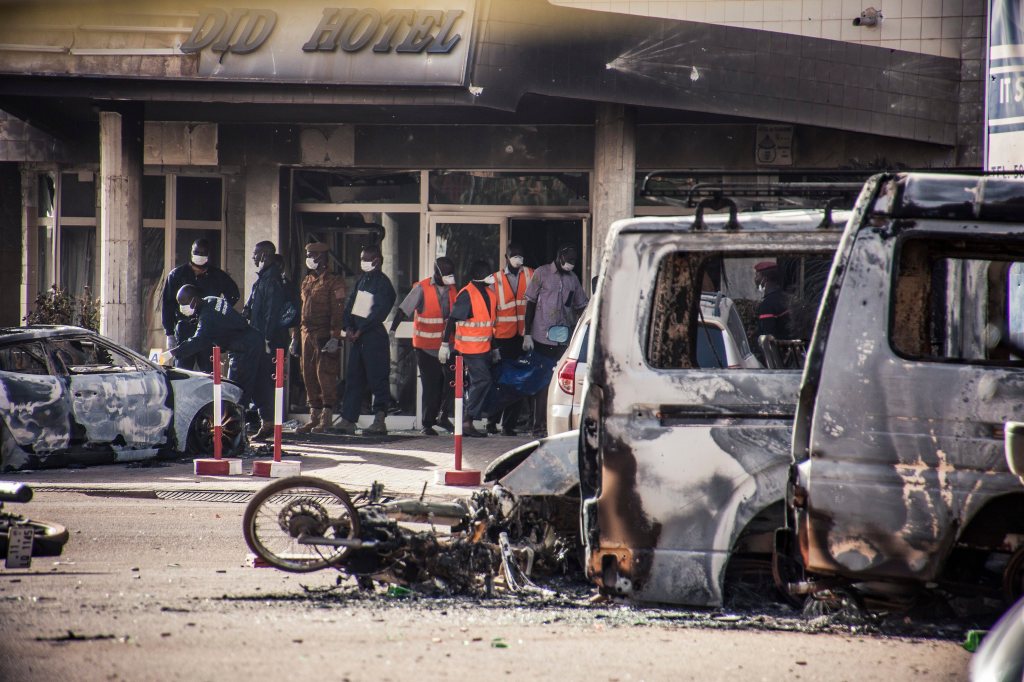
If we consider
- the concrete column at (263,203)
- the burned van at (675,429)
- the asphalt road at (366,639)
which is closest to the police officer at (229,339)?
the concrete column at (263,203)

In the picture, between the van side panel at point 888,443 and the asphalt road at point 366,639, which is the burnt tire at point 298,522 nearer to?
the asphalt road at point 366,639

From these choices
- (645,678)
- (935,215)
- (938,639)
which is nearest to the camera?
(645,678)

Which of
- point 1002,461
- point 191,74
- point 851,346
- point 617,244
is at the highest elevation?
point 191,74

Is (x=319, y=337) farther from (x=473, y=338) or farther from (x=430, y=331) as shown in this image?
(x=473, y=338)

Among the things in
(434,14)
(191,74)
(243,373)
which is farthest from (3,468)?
(434,14)

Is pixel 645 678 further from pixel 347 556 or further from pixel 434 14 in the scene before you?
pixel 434 14

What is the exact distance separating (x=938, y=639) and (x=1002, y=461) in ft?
3.18

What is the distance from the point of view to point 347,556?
647cm

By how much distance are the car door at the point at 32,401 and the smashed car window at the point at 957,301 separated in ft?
25.8

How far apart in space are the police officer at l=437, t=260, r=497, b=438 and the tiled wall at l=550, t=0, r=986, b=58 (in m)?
4.47

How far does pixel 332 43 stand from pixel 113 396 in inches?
189

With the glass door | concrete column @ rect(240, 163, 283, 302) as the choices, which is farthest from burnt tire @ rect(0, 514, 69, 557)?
concrete column @ rect(240, 163, 283, 302)

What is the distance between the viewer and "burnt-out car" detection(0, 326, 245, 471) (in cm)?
1116

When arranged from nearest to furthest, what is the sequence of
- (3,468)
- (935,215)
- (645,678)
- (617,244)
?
(645,678)
(935,215)
(617,244)
(3,468)
